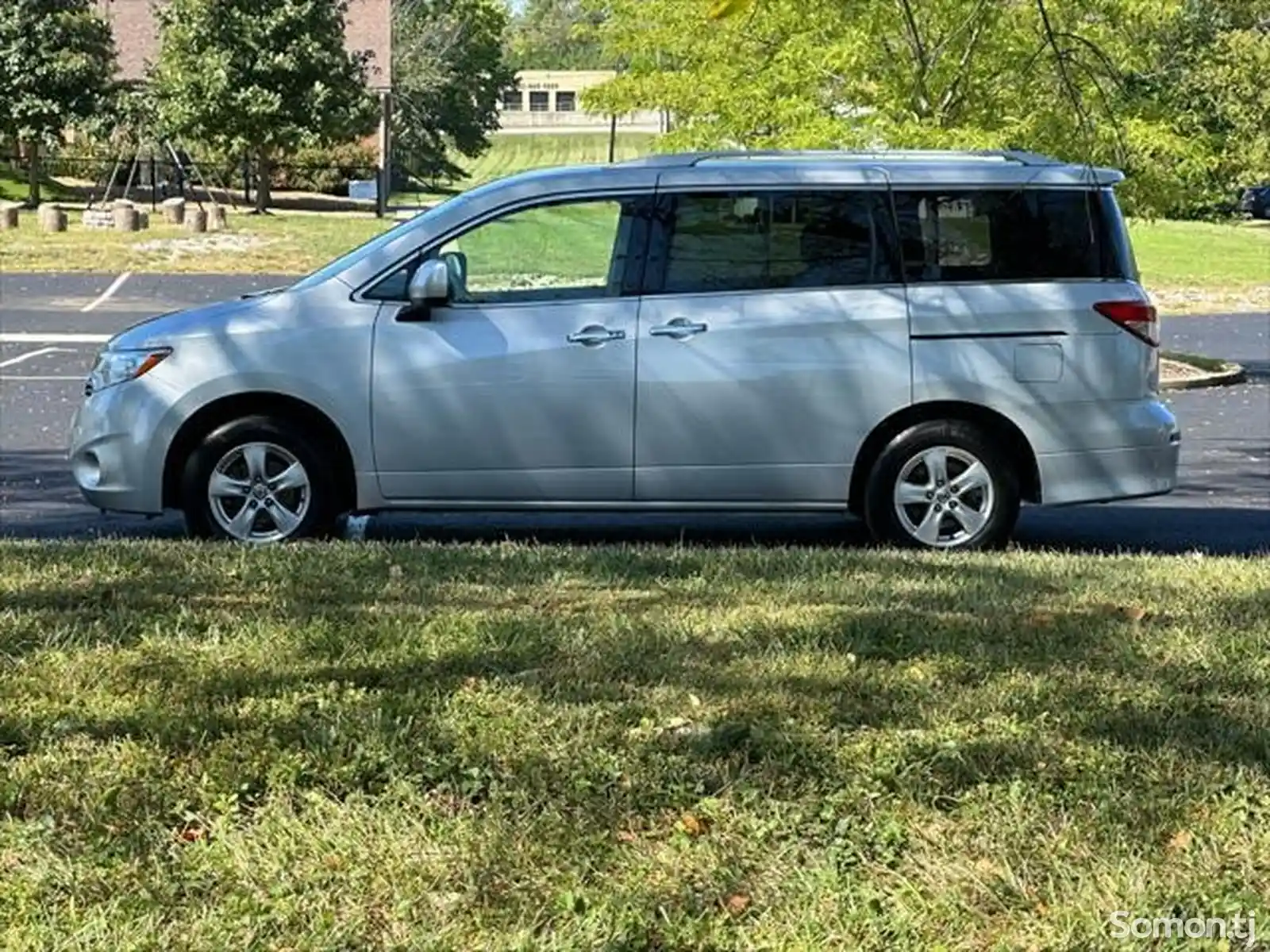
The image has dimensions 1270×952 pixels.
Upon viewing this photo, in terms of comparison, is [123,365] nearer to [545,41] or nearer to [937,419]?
[937,419]

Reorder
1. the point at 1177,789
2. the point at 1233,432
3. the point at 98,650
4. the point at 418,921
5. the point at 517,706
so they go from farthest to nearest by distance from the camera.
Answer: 1. the point at 1233,432
2. the point at 98,650
3. the point at 517,706
4. the point at 1177,789
5. the point at 418,921

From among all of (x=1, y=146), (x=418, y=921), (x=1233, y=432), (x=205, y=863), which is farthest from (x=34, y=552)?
(x=1, y=146)

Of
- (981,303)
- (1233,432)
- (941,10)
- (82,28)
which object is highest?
(82,28)

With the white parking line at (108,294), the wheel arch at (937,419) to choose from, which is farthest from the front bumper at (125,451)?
the white parking line at (108,294)

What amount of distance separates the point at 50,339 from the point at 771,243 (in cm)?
1388

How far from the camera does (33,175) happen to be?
1563 inches

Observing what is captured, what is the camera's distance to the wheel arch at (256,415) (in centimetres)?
743

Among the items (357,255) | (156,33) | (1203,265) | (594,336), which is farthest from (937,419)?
(156,33)

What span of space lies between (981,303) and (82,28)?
3598cm

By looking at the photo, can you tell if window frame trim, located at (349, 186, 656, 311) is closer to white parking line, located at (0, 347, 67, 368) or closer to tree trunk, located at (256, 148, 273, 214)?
white parking line, located at (0, 347, 67, 368)

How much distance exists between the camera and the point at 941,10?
14312 mm

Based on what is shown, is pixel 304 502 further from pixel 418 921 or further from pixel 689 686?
pixel 418 921

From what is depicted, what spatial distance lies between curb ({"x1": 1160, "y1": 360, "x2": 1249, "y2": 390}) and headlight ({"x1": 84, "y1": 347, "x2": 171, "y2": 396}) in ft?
37.2

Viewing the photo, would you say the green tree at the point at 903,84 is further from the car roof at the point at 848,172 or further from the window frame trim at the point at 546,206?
the window frame trim at the point at 546,206
